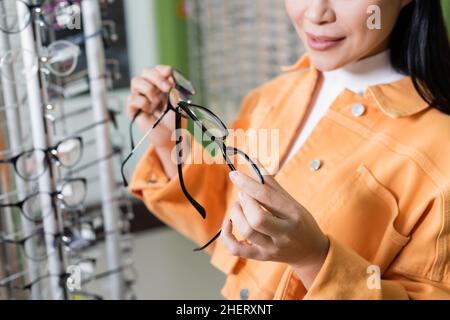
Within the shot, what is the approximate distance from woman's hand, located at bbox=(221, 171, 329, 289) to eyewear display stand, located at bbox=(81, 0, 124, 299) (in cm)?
41

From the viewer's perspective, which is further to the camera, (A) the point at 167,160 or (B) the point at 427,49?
(A) the point at 167,160

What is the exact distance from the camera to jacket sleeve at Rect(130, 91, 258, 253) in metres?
0.87

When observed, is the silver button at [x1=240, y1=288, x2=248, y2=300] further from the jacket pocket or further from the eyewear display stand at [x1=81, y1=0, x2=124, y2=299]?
the eyewear display stand at [x1=81, y1=0, x2=124, y2=299]

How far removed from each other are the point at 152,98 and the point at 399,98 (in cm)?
32

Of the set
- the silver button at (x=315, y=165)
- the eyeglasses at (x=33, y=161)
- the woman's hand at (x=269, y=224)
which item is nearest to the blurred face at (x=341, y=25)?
the silver button at (x=315, y=165)

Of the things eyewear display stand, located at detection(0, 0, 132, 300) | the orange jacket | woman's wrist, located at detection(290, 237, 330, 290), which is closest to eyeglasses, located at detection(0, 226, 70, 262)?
eyewear display stand, located at detection(0, 0, 132, 300)

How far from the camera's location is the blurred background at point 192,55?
6.72 ft

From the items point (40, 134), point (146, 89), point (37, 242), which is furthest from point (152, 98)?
point (37, 242)

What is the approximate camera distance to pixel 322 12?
0.67 m

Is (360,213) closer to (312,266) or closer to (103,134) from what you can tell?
(312,266)

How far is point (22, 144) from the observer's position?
797 mm

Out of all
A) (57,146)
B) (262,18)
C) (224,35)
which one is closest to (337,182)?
(57,146)

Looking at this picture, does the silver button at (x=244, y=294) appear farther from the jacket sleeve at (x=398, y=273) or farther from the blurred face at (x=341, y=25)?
the blurred face at (x=341, y=25)

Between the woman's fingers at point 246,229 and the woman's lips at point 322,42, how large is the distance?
245 mm
